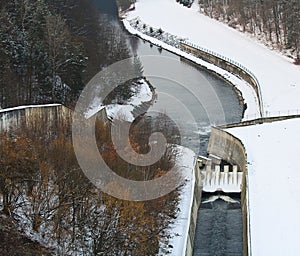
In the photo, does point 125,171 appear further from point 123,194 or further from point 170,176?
point 170,176

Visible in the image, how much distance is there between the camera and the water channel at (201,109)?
2336 centimetres

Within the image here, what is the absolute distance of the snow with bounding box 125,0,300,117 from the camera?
39844 mm

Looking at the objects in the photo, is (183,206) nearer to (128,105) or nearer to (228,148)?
(228,148)

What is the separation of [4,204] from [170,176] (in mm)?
7780

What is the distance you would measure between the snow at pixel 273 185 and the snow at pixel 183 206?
7.74 ft

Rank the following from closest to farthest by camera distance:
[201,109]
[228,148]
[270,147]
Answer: [270,147] < [228,148] < [201,109]

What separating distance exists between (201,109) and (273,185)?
1471cm

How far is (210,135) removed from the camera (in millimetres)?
32594

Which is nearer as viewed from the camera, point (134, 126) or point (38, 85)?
point (134, 126)

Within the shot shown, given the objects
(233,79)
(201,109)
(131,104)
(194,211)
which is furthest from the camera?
(233,79)

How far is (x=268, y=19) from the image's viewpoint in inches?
2299

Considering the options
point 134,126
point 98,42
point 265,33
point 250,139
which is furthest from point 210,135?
point 265,33

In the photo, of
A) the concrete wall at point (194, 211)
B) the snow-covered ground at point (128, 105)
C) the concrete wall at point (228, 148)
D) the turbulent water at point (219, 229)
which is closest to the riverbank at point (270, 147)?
the concrete wall at point (228, 148)

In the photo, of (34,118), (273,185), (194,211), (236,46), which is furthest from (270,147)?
(236,46)
